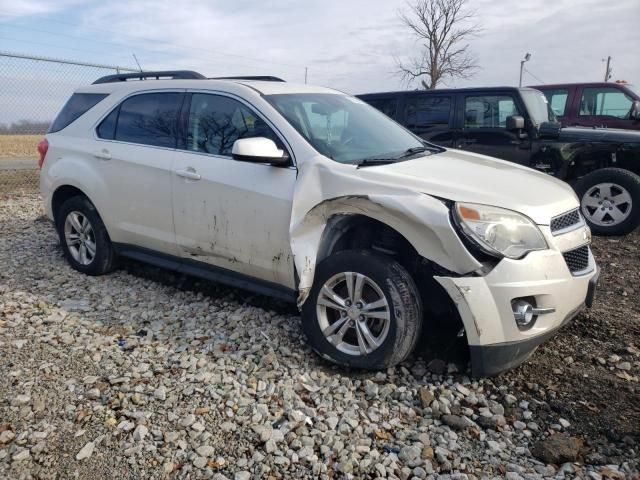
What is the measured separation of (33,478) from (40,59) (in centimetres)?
937

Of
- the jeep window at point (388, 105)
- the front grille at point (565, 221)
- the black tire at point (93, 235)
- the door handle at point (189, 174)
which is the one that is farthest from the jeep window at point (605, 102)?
the black tire at point (93, 235)

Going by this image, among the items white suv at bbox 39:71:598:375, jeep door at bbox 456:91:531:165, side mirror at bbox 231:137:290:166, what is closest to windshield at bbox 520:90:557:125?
jeep door at bbox 456:91:531:165

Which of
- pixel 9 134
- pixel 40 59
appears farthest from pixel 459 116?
pixel 9 134

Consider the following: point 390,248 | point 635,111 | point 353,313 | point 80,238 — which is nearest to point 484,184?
point 390,248

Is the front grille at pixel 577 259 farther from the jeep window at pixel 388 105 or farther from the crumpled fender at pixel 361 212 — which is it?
the jeep window at pixel 388 105

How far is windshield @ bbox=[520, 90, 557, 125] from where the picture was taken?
6.62m

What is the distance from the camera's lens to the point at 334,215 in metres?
3.14

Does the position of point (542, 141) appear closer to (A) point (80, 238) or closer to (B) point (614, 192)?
(B) point (614, 192)

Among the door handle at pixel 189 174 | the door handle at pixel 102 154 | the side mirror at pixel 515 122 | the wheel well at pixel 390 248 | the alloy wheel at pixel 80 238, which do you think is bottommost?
the alloy wheel at pixel 80 238

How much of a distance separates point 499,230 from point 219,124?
2.16 m

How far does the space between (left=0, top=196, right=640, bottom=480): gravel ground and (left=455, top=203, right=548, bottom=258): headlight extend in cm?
86

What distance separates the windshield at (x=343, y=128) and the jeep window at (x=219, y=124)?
0.19 metres

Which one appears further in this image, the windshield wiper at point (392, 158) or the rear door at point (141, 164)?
the rear door at point (141, 164)

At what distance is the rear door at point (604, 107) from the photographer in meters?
9.13
